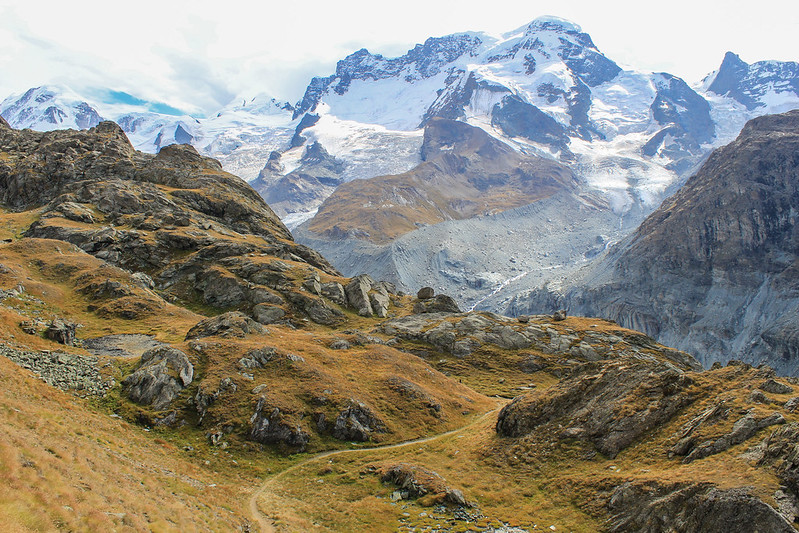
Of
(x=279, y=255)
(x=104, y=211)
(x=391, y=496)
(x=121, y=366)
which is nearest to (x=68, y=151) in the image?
(x=104, y=211)

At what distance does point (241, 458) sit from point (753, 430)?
32935 millimetres

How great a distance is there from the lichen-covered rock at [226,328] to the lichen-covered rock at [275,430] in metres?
15.1

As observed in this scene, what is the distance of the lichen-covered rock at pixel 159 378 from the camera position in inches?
1439

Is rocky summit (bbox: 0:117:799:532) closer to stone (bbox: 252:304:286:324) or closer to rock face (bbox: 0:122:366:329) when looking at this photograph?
stone (bbox: 252:304:286:324)

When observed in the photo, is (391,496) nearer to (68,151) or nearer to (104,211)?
(104,211)

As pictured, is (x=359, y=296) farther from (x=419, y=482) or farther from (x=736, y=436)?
Answer: (x=736, y=436)

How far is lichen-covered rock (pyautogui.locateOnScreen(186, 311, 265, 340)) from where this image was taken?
51031 mm

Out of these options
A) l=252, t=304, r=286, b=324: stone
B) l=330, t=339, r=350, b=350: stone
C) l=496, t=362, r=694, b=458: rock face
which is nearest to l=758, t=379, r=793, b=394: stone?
l=496, t=362, r=694, b=458: rock face

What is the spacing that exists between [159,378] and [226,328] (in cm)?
1398

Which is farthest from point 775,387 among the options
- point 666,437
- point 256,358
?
point 256,358

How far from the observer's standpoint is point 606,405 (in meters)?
32.9

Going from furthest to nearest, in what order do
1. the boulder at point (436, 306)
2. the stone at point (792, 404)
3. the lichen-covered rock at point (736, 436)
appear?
the boulder at point (436, 306) < the stone at point (792, 404) < the lichen-covered rock at point (736, 436)

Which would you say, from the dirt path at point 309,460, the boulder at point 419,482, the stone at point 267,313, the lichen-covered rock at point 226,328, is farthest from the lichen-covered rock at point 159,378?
the stone at point 267,313

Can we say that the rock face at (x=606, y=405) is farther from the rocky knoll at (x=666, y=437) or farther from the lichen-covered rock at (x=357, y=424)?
the lichen-covered rock at (x=357, y=424)
